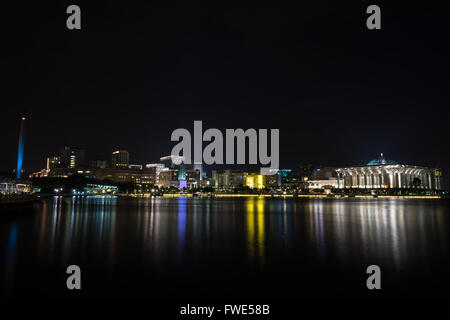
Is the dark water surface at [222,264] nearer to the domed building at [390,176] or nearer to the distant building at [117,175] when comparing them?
the domed building at [390,176]

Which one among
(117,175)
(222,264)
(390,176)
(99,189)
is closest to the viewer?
(222,264)

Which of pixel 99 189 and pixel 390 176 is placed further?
pixel 390 176

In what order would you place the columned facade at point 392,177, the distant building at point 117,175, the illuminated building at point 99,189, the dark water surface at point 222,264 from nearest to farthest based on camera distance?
1. the dark water surface at point 222,264
2. the illuminated building at point 99,189
3. the columned facade at point 392,177
4. the distant building at point 117,175

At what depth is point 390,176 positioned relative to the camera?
164 m

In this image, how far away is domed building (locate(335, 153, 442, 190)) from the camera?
6363 inches

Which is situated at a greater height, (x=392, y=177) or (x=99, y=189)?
(x=392, y=177)

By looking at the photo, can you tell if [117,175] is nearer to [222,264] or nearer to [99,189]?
[99,189]

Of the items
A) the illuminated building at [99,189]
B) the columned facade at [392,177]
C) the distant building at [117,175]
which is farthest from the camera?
the distant building at [117,175]

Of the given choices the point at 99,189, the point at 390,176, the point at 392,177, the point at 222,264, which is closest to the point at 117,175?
the point at 99,189

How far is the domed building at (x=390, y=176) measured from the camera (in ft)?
530

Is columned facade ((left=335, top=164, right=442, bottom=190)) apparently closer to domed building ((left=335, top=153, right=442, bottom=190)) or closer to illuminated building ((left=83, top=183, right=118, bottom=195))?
domed building ((left=335, top=153, right=442, bottom=190))

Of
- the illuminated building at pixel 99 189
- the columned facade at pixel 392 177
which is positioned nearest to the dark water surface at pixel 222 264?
the illuminated building at pixel 99 189

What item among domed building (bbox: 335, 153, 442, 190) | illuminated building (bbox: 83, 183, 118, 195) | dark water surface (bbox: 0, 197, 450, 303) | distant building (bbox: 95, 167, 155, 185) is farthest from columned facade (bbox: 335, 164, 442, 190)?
dark water surface (bbox: 0, 197, 450, 303)
